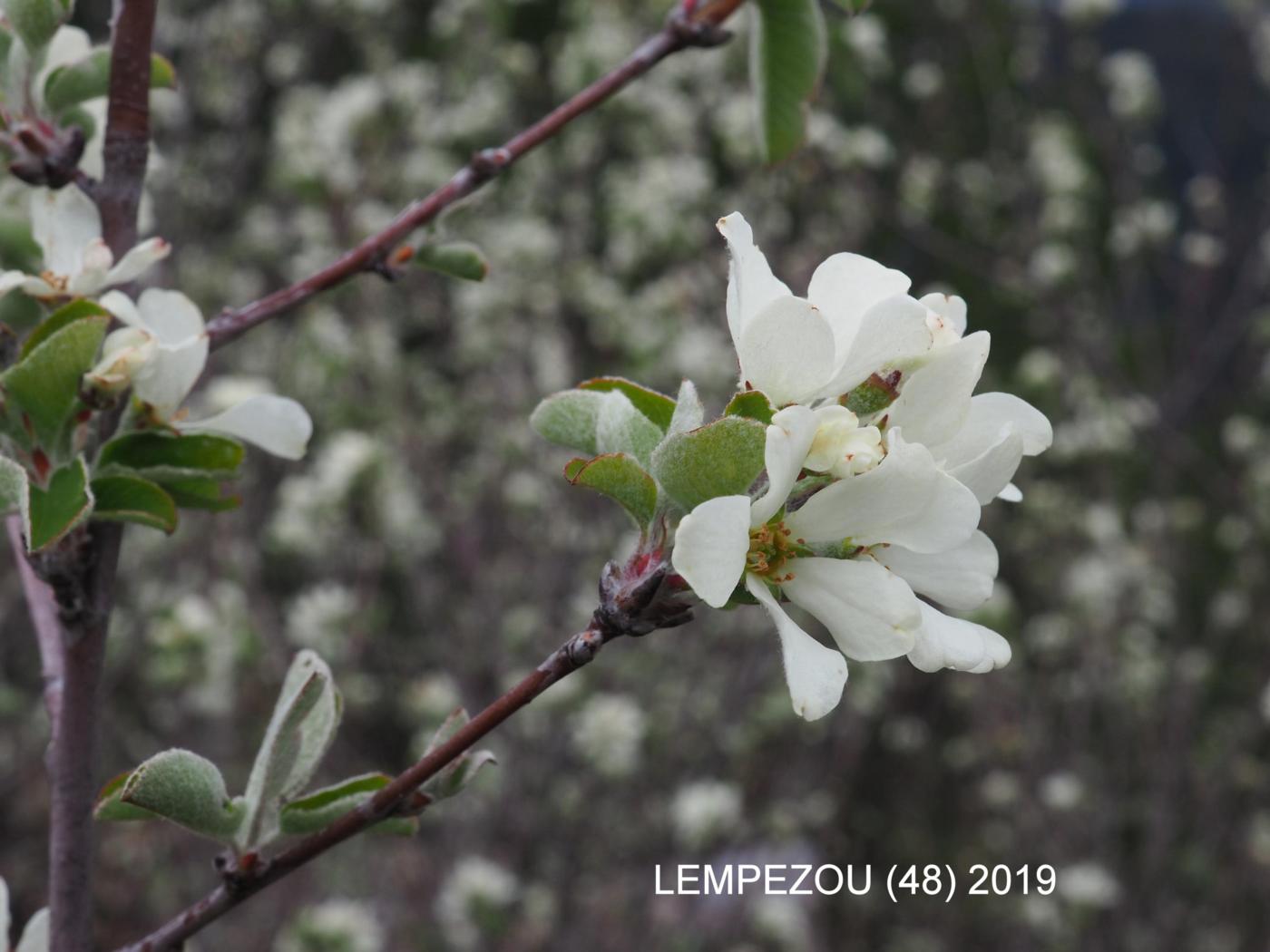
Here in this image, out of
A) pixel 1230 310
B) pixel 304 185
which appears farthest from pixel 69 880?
pixel 1230 310

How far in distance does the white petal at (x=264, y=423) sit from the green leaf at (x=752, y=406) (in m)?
0.29

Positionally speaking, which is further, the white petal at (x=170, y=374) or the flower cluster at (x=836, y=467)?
the white petal at (x=170, y=374)

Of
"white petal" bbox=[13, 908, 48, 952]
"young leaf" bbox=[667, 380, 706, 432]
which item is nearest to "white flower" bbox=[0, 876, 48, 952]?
"white petal" bbox=[13, 908, 48, 952]

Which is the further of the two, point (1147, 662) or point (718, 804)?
point (1147, 662)

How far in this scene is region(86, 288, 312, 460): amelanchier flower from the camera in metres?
0.58

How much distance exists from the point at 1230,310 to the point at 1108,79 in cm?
78

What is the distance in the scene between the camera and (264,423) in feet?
2.12

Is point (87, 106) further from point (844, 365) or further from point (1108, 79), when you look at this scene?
point (1108, 79)

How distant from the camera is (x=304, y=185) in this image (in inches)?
98.7

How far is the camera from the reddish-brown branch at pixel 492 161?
2.23ft

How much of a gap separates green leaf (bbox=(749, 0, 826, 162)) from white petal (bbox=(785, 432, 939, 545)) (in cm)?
38

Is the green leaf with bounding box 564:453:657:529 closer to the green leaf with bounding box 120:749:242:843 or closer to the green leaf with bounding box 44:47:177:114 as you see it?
the green leaf with bounding box 120:749:242:843

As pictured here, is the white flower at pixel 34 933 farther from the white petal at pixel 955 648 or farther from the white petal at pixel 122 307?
the white petal at pixel 955 648

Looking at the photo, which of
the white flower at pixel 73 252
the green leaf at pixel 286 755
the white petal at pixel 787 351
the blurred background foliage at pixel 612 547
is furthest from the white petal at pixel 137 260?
the blurred background foliage at pixel 612 547
